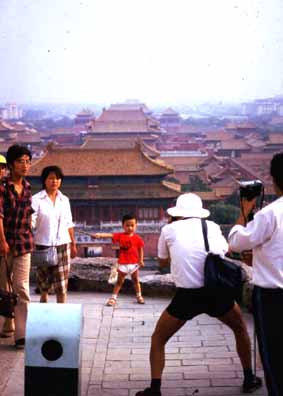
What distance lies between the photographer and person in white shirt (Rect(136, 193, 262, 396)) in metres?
3.06

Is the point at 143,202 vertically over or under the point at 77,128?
under

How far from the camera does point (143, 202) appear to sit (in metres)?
29.5

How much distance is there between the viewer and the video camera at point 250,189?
3061 millimetres

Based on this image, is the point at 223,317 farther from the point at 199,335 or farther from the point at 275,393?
the point at 199,335

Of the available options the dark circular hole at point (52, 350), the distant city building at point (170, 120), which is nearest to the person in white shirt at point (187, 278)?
the dark circular hole at point (52, 350)

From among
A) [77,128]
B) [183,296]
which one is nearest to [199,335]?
[183,296]

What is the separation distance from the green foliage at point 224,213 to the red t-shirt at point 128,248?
2224 centimetres

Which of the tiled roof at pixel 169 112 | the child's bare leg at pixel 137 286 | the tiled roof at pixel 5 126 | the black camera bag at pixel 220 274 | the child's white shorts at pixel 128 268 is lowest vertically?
the child's bare leg at pixel 137 286

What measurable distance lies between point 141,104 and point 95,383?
1404 inches

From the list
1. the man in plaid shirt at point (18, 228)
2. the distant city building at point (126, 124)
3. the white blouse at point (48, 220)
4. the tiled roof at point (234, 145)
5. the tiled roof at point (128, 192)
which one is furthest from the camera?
the distant city building at point (126, 124)

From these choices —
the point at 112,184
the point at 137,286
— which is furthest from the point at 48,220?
the point at 112,184

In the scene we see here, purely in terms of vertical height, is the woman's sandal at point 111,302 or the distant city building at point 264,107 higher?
the distant city building at point 264,107

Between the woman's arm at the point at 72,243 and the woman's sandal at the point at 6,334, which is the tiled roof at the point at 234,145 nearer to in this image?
the woman's arm at the point at 72,243

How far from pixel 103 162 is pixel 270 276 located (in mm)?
27822
